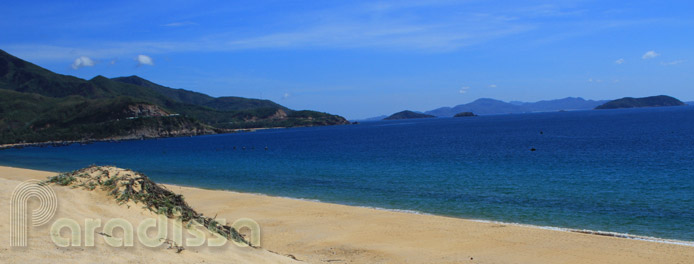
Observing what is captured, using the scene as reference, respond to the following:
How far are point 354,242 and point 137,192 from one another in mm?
7206

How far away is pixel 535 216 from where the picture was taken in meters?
20.4

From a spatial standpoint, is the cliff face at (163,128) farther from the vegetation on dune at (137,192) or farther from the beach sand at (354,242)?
the vegetation on dune at (137,192)

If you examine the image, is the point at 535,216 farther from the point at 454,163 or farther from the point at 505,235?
the point at 454,163

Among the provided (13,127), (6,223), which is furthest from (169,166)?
(13,127)

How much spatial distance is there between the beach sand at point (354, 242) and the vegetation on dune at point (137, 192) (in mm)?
330

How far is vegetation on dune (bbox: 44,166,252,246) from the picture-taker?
11.7m

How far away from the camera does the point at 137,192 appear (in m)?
12.1

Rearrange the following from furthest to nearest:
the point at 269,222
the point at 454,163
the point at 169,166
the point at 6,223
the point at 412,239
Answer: the point at 169,166, the point at 454,163, the point at 269,222, the point at 412,239, the point at 6,223

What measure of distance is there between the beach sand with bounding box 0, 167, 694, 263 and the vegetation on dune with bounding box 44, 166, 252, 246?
0.33 meters

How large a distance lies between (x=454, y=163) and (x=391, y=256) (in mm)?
29648

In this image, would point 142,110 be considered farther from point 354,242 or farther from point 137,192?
point 137,192

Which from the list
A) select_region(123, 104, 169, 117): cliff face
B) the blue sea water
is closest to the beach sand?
the blue sea water

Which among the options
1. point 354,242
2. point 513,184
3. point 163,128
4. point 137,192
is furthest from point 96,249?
point 163,128

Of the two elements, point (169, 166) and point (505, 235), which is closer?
point (505, 235)
